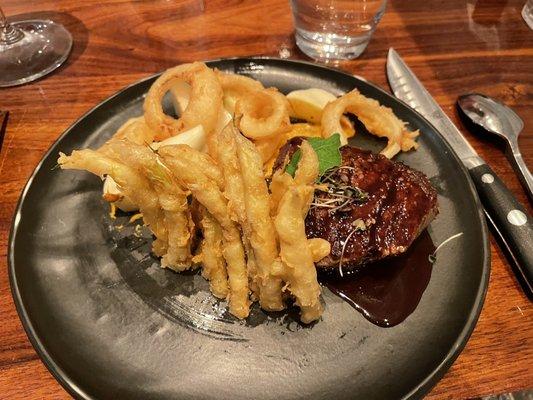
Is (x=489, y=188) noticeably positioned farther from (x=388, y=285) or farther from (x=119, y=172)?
(x=119, y=172)

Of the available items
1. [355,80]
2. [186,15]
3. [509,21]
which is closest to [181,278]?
[355,80]

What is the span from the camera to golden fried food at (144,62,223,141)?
2023 mm

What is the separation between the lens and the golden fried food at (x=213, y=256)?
1640mm

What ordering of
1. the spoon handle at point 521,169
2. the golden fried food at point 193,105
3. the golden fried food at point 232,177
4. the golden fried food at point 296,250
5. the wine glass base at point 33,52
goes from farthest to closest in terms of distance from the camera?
the wine glass base at point 33,52, the spoon handle at point 521,169, the golden fried food at point 193,105, the golden fried food at point 232,177, the golden fried food at point 296,250

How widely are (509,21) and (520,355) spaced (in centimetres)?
246

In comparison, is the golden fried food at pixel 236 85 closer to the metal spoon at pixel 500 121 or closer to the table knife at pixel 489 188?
the table knife at pixel 489 188

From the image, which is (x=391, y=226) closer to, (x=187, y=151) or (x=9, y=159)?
(x=187, y=151)

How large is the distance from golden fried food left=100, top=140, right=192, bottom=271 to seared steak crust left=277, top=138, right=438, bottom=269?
444 millimetres

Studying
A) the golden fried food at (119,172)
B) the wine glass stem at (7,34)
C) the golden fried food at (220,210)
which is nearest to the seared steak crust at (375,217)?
the golden fried food at (220,210)

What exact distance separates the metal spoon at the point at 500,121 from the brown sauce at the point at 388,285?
71 centimetres

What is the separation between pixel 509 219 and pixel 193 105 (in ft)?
4.46

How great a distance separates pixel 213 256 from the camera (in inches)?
65.6

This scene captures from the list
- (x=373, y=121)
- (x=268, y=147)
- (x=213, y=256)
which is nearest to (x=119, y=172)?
(x=213, y=256)

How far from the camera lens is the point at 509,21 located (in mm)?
3240
